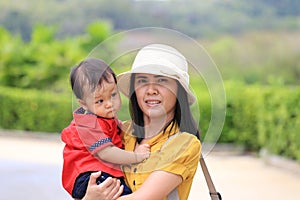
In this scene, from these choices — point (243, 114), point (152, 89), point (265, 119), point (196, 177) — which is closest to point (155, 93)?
point (152, 89)

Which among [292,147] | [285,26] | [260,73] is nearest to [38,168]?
[292,147]

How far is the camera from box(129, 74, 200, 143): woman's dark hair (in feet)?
5.65

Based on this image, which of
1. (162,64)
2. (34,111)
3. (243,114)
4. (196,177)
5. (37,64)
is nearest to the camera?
(162,64)

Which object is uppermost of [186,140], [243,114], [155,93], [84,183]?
[155,93]

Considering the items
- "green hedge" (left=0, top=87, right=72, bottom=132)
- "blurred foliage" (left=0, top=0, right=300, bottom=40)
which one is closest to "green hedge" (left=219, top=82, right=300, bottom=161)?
"green hedge" (left=0, top=87, right=72, bottom=132)

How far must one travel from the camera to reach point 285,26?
24.7m

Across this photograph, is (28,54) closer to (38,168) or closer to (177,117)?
(38,168)

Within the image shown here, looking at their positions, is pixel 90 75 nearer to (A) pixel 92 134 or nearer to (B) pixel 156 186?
(A) pixel 92 134

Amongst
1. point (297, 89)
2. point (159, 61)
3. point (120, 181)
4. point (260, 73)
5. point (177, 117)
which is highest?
point (159, 61)

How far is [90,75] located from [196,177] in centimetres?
610

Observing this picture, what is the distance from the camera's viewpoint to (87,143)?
5.53ft

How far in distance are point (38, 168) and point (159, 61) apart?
7030 millimetres

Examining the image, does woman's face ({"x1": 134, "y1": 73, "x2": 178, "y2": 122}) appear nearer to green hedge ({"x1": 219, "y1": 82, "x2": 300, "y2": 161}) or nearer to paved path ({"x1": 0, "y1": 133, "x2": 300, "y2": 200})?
paved path ({"x1": 0, "y1": 133, "x2": 300, "y2": 200})

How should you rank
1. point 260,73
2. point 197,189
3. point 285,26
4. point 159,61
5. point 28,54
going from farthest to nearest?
point 285,26 → point 260,73 → point 28,54 → point 197,189 → point 159,61
